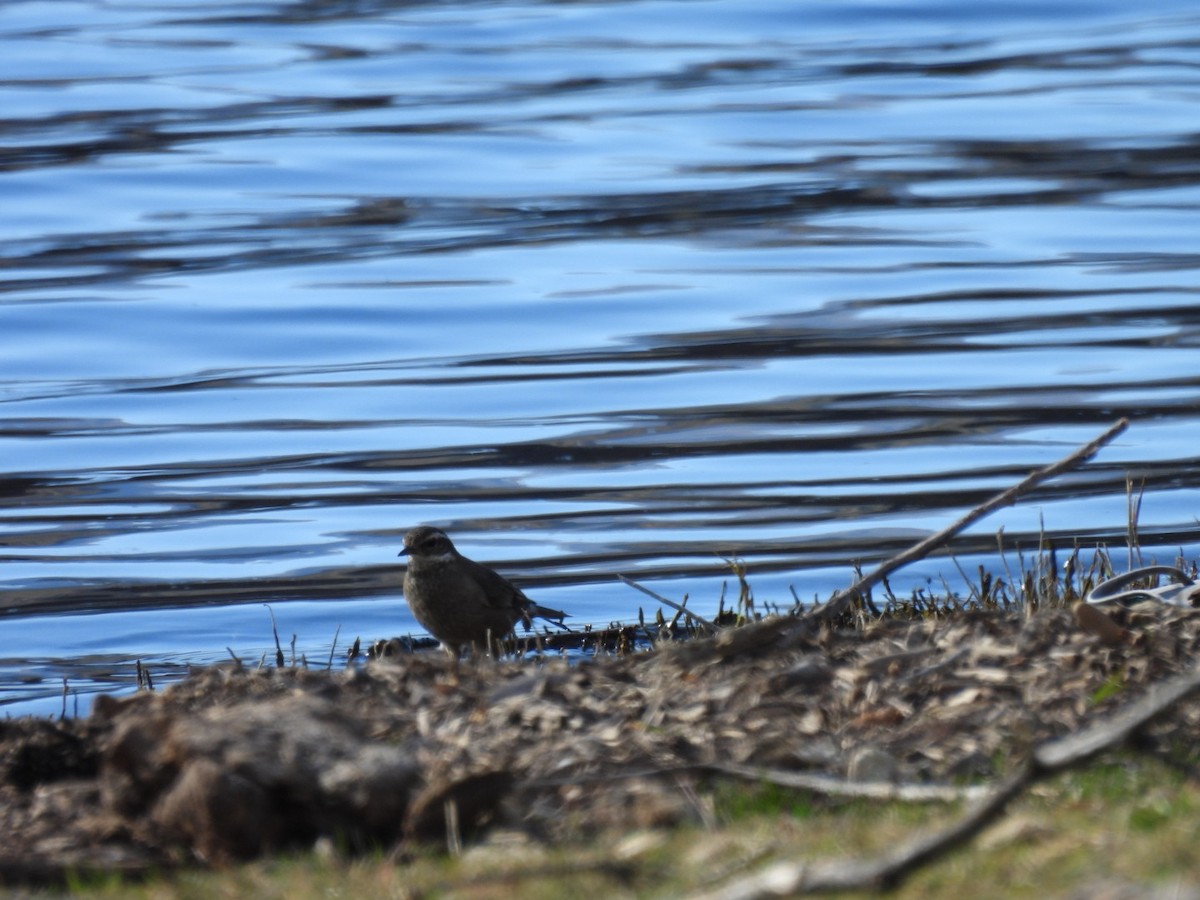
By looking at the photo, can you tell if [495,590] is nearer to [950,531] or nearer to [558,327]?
[950,531]

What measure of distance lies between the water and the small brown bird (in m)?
1.28

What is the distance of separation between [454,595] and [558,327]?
1190 cm

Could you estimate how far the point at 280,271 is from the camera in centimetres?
2692

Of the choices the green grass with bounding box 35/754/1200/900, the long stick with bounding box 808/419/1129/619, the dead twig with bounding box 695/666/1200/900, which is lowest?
the green grass with bounding box 35/754/1200/900

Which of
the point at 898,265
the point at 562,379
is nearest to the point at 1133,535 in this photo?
the point at 562,379

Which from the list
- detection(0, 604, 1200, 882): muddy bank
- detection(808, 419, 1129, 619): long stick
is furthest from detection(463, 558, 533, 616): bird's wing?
detection(808, 419, 1129, 619): long stick

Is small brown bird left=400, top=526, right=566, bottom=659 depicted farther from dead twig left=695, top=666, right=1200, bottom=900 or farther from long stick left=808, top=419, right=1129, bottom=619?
dead twig left=695, top=666, right=1200, bottom=900

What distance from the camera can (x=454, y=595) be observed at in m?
11.4

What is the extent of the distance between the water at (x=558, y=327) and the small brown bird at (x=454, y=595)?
1.28 m

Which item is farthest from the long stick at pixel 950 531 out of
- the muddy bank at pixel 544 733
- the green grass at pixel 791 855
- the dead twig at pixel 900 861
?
the dead twig at pixel 900 861

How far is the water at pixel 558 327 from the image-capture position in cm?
1547

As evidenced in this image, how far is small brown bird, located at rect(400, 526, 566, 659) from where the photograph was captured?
11.4 meters

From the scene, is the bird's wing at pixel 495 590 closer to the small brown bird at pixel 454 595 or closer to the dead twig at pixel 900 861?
the small brown bird at pixel 454 595

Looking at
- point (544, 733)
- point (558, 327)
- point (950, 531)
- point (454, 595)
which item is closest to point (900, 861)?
point (544, 733)
